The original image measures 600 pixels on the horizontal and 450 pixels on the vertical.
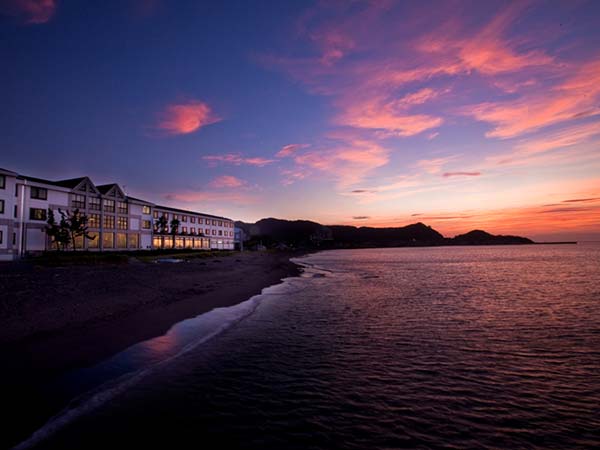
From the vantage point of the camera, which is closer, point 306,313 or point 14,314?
point 14,314

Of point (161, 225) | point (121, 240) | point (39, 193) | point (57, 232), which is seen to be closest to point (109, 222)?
point (121, 240)

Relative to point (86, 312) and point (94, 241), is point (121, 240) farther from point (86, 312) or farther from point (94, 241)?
point (86, 312)

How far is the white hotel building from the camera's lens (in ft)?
140

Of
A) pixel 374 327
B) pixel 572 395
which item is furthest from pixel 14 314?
pixel 572 395

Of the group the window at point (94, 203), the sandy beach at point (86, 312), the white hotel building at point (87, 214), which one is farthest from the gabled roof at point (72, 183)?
the sandy beach at point (86, 312)

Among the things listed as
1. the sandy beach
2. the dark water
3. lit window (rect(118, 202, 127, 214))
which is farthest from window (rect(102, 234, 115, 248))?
the dark water

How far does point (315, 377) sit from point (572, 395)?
23.1 feet

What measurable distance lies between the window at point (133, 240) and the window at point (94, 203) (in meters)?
9.49

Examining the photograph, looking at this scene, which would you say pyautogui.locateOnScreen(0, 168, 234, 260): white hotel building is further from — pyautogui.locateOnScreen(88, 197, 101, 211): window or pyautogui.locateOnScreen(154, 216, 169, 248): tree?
pyautogui.locateOnScreen(154, 216, 169, 248): tree

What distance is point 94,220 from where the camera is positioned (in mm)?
58938

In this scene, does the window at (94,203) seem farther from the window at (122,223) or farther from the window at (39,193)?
the window at (39,193)

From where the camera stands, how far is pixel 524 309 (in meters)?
21.4

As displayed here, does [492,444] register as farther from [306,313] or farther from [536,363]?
[306,313]

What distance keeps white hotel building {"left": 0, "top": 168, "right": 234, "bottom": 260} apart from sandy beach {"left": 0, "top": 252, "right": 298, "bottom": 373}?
26647 mm
